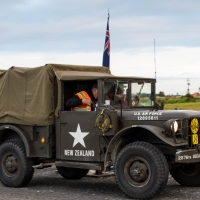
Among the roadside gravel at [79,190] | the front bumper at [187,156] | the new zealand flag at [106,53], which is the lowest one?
the roadside gravel at [79,190]

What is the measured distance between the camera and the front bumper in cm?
828

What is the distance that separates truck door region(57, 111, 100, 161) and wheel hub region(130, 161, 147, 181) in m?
0.85

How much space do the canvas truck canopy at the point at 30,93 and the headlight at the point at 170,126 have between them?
227cm

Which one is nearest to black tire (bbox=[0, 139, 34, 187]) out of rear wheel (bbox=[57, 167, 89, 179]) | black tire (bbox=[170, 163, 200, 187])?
rear wheel (bbox=[57, 167, 89, 179])

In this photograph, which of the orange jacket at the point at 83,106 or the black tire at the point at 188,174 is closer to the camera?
the orange jacket at the point at 83,106

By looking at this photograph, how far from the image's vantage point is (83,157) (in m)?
9.37

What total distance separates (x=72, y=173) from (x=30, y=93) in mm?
1929

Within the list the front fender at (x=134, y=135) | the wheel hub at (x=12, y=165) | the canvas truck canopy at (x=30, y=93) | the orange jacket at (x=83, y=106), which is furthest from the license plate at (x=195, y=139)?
the wheel hub at (x=12, y=165)

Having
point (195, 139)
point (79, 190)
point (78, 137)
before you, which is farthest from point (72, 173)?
point (195, 139)

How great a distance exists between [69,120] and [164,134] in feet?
5.85

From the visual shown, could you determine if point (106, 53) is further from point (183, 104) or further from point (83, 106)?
point (183, 104)

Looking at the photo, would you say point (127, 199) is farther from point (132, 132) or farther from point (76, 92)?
point (76, 92)

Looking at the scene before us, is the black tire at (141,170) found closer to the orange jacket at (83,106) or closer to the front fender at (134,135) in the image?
the front fender at (134,135)

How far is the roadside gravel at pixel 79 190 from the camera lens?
8944 mm
